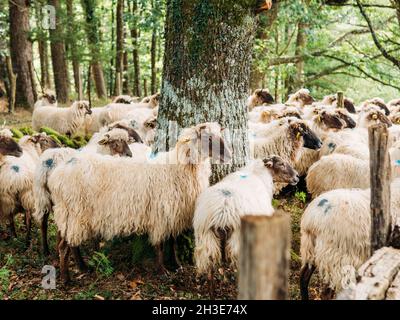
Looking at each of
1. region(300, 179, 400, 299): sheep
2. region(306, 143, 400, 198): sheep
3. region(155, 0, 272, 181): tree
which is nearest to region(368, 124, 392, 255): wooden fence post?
region(300, 179, 400, 299): sheep

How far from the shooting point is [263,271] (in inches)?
72.5

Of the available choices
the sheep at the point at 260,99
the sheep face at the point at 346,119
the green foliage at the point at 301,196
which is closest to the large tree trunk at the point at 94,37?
the sheep at the point at 260,99

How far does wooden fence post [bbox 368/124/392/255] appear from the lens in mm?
3385

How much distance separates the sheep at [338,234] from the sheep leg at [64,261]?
273cm

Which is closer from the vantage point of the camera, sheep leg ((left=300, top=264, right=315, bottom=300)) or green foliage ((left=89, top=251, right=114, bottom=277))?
sheep leg ((left=300, top=264, right=315, bottom=300))

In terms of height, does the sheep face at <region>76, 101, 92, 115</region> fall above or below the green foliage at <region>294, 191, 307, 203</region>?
above

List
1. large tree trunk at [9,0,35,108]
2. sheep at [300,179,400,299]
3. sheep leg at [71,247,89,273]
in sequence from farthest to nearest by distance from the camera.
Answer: large tree trunk at [9,0,35,108] → sheep leg at [71,247,89,273] → sheep at [300,179,400,299]

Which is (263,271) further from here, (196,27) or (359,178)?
(359,178)

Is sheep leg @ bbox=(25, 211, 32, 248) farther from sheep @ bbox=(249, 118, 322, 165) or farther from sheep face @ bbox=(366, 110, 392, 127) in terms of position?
sheep face @ bbox=(366, 110, 392, 127)

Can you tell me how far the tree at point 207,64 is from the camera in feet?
16.6

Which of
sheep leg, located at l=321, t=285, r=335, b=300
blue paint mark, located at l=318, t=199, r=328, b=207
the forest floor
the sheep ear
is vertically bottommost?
the forest floor

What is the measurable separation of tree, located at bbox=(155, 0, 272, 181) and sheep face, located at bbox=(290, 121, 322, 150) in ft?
7.35

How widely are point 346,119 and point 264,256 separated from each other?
755 centimetres
